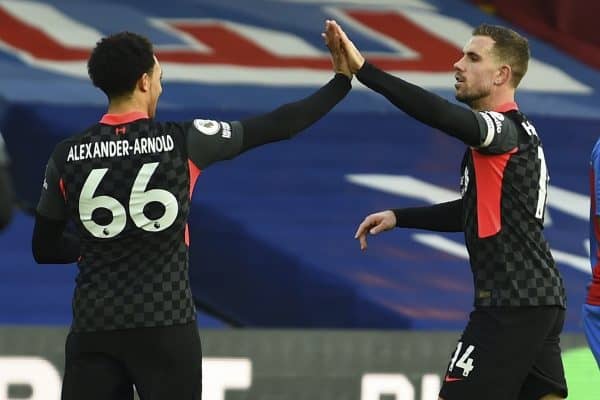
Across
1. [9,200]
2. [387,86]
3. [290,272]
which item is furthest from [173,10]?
[9,200]

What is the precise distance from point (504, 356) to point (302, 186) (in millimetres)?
5354

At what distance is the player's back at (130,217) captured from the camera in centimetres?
446

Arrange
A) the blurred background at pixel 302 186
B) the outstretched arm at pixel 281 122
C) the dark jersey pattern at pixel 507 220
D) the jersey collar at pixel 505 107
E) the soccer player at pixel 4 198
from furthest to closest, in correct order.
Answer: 1. the blurred background at pixel 302 186
2. the jersey collar at pixel 505 107
3. the dark jersey pattern at pixel 507 220
4. the outstretched arm at pixel 281 122
5. the soccer player at pixel 4 198

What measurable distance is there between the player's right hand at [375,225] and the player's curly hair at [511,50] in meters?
0.61

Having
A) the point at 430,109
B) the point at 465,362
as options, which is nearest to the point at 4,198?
the point at 430,109

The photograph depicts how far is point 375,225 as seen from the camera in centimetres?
536

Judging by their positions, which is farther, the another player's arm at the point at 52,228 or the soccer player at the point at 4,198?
the another player's arm at the point at 52,228

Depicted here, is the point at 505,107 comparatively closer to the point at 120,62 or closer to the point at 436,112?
the point at 436,112

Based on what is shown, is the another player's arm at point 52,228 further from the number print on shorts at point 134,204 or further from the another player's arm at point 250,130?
the another player's arm at point 250,130

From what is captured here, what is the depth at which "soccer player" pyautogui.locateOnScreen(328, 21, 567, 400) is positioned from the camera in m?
4.90

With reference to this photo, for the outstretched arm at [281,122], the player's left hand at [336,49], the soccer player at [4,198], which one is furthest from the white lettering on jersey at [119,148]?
the soccer player at [4,198]

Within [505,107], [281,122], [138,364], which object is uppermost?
[505,107]

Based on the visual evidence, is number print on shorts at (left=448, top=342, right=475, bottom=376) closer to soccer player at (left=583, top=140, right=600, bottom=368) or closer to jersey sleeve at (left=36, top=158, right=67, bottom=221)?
soccer player at (left=583, top=140, right=600, bottom=368)

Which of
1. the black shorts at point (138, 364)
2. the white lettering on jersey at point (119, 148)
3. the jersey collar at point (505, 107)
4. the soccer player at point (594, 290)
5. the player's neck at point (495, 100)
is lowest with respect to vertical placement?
the black shorts at point (138, 364)
